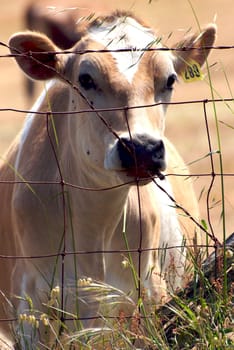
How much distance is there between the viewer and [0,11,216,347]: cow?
535 centimetres

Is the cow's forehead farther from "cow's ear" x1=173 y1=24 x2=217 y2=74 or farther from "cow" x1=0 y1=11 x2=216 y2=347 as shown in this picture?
"cow's ear" x1=173 y1=24 x2=217 y2=74

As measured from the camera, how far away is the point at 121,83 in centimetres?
536

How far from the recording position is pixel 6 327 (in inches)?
246

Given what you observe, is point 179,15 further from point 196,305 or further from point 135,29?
point 196,305

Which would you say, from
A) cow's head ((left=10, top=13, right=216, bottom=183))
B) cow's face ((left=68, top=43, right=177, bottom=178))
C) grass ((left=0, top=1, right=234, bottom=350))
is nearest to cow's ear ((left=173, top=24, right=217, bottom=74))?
cow's head ((left=10, top=13, right=216, bottom=183))

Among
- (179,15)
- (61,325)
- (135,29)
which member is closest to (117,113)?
(135,29)

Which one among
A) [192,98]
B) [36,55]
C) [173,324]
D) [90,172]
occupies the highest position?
[36,55]

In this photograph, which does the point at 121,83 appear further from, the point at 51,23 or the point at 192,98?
the point at 51,23

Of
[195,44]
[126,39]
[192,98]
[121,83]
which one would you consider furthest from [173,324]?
[192,98]

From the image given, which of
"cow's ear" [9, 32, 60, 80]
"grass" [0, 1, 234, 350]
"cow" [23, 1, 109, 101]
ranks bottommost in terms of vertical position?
"grass" [0, 1, 234, 350]

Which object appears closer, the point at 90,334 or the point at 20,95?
the point at 90,334

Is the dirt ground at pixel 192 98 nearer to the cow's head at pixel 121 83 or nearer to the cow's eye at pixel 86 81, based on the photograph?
the cow's head at pixel 121 83

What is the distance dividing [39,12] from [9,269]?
11797 mm

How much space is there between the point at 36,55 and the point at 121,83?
1.62 ft
